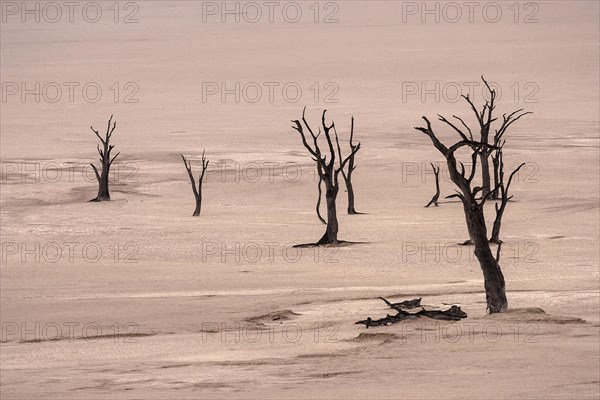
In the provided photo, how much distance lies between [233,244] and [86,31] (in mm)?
69731

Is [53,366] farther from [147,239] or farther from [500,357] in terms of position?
[147,239]

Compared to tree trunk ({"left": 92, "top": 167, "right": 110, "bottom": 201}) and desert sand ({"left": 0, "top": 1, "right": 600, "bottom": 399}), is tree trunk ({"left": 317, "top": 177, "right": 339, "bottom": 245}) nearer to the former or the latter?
desert sand ({"left": 0, "top": 1, "right": 600, "bottom": 399})

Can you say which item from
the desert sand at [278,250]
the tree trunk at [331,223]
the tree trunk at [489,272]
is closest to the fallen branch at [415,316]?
the desert sand at [278,250]

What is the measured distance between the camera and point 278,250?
18.2m

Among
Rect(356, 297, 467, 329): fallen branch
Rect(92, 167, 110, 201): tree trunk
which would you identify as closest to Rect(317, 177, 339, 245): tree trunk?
Rect(356, 297, 467, 329): fallen branch

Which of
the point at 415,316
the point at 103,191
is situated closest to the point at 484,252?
the point at 415,316

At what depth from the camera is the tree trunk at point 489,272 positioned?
1114cm

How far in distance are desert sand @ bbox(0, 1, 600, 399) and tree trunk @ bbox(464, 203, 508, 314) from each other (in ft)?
0.57

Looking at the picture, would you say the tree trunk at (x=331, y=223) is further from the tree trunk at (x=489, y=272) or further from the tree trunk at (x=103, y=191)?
the tree trunk at (x=103, y=191)

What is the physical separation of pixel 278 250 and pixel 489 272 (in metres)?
7.24

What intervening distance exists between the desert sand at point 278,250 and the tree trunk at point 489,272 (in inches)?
6.9

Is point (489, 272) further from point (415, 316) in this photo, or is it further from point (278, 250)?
point (278, 250)

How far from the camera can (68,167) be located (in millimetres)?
→ 31906

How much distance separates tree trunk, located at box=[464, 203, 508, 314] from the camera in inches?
439
